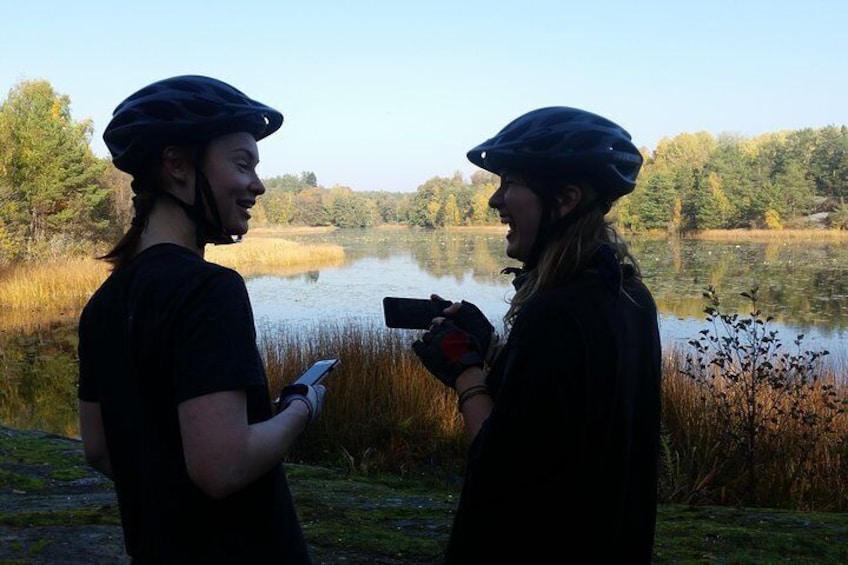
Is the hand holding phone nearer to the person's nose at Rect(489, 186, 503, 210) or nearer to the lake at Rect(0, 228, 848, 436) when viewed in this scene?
the person's nose at Rect(489, 186, 503, 210)

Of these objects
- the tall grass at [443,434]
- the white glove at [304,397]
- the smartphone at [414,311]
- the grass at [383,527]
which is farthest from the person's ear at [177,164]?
the tall grass at [443,434]

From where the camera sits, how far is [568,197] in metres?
1.47

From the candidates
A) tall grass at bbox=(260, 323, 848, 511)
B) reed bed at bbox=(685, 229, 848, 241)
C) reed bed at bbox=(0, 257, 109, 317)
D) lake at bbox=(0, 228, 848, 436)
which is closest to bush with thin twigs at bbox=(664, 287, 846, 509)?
tall grass at bbox=(260, 323, 848, 511)

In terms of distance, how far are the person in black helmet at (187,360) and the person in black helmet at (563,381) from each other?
0.33m

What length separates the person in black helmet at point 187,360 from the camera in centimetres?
118

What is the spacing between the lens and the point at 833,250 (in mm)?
41656

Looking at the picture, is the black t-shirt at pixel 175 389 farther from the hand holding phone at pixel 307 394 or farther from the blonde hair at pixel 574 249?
the blonde hair at pixel 574 249

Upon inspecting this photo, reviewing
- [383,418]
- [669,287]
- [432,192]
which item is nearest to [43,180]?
[669,287]

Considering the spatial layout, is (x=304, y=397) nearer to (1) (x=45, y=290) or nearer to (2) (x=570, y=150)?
(2) (x=570, y=150)

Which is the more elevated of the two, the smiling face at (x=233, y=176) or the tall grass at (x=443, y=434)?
the smiling face at (x=233, y=176)

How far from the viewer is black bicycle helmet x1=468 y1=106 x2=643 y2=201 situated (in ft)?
4.79

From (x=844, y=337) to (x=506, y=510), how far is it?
650 inches

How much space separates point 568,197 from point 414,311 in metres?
0.49

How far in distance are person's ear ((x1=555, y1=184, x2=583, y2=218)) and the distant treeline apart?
434 millimetres
